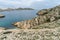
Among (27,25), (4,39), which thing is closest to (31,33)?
(4,39)

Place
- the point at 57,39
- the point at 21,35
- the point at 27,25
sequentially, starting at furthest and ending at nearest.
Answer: the point at 27,25, the point at 21,35, the point at 57,39

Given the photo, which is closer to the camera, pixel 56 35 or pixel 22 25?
pixel 56 35

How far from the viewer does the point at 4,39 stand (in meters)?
13.7

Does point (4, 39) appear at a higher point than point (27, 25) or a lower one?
higher

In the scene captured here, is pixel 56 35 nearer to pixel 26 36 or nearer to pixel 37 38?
pixel 37 38

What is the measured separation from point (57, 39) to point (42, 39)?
1.25 m

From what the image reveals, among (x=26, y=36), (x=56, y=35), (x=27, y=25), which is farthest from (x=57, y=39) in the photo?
(x=27, y=25)

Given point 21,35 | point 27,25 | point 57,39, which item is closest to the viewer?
point 57,39

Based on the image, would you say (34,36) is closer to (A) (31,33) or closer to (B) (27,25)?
(A) (31,33)

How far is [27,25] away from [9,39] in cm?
4490

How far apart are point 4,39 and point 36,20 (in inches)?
1853

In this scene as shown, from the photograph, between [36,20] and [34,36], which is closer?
[34,36]

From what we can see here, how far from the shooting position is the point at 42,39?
13273mm

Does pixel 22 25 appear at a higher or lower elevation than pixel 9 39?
lower
